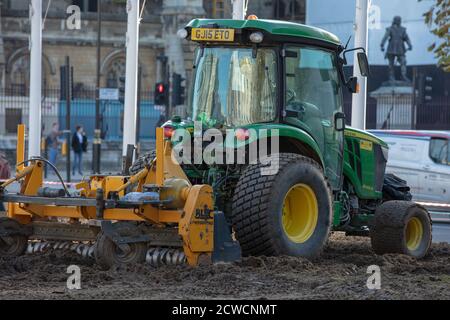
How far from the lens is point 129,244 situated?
12828mm

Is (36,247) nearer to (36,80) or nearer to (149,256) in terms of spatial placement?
(149,256)

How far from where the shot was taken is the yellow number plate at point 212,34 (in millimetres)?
14227

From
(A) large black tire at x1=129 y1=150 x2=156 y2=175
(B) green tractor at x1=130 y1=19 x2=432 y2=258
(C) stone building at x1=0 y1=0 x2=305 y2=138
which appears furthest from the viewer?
(C) stone building at x1=0 y1=0 x2=305 y2=138

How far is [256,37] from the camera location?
14.1m

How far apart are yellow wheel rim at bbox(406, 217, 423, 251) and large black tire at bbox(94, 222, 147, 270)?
441cm

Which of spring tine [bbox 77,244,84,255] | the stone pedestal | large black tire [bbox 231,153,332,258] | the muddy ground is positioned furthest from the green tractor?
the stone pedestal

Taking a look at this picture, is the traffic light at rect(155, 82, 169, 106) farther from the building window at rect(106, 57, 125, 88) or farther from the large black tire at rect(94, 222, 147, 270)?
the building window at rect(106, 57, 125, 88)

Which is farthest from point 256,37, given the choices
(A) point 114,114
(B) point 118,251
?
(A) point 114,114

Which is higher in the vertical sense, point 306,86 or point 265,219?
point 306,86

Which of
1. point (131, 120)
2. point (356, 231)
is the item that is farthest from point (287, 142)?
point (131, 120)

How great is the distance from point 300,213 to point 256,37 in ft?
6.69

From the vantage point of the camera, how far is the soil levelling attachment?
41.7 ft
